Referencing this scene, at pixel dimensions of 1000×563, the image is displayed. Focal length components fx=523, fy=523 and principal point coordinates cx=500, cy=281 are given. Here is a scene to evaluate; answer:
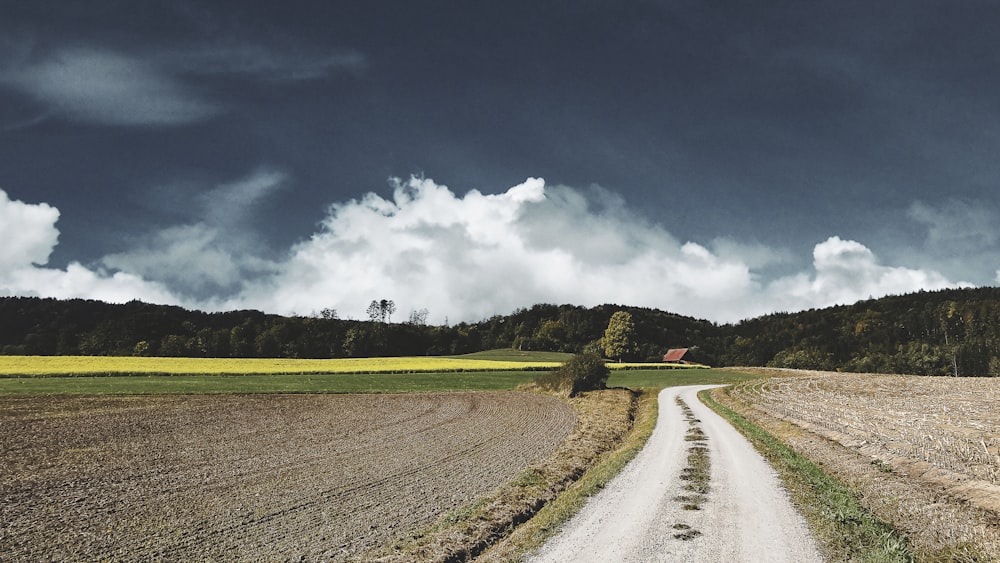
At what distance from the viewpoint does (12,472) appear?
16500mm

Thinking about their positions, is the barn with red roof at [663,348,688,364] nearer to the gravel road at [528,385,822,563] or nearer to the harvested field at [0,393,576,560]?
the harvested field at [0,393,576,560]

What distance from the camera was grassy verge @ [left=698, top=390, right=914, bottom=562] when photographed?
32.0 ft

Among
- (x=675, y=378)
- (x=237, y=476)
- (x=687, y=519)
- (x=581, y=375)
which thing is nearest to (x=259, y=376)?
(x=581, y=375)

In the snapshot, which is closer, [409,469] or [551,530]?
[551,530]

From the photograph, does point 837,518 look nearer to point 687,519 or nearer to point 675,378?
point 687,519

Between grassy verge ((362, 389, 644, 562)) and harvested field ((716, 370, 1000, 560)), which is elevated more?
harvested field ((716, 370, 1000, 560))

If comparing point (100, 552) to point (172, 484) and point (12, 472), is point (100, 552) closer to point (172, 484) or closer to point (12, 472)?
point (172, 484)

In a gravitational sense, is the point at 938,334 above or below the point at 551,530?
above

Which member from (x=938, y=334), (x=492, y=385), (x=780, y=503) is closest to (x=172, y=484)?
(x=780, y=503)

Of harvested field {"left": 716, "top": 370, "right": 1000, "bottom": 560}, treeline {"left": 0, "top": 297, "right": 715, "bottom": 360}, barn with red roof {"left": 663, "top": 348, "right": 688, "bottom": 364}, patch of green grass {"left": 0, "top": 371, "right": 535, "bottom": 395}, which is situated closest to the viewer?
harvested field {"left": 716, "top": 370, "right": 1000, "bottom": 560}

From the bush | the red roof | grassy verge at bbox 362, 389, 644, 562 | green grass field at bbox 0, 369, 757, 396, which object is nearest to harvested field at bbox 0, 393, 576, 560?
grassy verge at bbox 362, 389, 644, 562

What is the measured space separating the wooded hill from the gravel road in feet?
357

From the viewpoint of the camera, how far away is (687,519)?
11.7m

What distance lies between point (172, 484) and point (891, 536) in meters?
18.3
